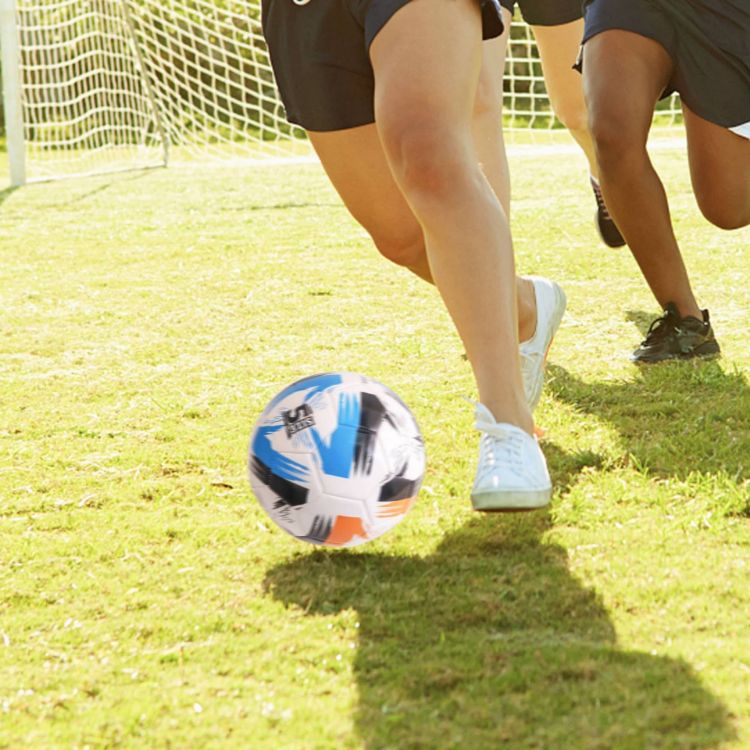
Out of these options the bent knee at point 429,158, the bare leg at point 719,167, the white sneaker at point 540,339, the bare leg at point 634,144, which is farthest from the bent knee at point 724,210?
the bent knee at point 429,158

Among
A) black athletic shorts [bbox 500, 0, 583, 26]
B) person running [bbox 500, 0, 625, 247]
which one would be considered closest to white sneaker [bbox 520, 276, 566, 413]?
person running [bbox 500, 0, 625, 247]

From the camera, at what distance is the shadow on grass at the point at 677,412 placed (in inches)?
121

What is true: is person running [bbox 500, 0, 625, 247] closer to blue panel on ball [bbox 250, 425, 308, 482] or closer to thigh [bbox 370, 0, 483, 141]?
thigh [bbox 370, 0, 483, 141]

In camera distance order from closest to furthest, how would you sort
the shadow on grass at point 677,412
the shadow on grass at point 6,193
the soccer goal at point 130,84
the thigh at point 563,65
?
the shadow on grass at point 677,412, the thigh at point 563,65, the shadow on grass at point 6,193, the soccer goal at point 130,84

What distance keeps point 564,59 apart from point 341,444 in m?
3.05

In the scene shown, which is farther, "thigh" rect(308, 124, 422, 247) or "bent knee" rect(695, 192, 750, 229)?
"bent knee" rect(695, 192, 750, 229)

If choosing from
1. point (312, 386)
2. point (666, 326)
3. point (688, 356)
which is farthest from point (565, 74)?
point (312, 386)

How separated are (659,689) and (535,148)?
13.6 meters

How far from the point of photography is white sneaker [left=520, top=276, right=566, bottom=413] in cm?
329

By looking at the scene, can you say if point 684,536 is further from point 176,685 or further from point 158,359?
point 158,359

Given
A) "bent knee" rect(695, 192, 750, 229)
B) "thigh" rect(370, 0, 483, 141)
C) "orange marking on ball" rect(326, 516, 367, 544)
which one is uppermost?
"thigh" rect(370, 0, 483, 141)

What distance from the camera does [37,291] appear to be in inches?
240

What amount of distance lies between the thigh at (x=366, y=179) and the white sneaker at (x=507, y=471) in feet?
2.83

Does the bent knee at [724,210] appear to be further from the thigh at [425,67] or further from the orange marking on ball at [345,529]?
the orange marking on ball at [345,529]
